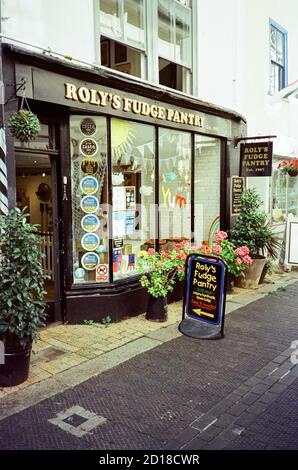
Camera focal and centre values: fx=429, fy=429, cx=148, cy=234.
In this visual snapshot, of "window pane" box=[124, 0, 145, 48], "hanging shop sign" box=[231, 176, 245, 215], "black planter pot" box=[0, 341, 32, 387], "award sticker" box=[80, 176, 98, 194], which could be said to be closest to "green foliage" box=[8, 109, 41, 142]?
"award sticker" box=[80, 176, 98, 194]

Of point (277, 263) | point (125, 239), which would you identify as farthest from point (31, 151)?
point (277, 263)

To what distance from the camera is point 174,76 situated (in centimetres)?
857

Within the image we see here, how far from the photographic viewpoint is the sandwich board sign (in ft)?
19.6

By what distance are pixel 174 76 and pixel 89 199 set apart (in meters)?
3.41

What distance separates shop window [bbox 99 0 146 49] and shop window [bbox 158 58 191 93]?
0.70 m

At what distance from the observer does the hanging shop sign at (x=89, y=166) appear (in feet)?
22.4

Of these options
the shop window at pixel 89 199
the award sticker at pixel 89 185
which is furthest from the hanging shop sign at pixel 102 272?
the award sticker at pixel 89 185

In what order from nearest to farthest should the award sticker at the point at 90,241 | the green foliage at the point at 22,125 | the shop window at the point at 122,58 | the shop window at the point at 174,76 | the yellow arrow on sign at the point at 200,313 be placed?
the green foliage at the point at 22,125 < the yellow arrow on sign at the point at 200,313 < the award sticker at the point at 90,241 < the shop window at the point at 122,58 < the shop window at the point at 174,76

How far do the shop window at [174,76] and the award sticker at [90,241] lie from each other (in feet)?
11.2

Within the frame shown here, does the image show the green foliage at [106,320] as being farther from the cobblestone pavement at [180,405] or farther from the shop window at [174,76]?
the shop window at [174,76]

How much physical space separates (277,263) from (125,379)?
7.95 m

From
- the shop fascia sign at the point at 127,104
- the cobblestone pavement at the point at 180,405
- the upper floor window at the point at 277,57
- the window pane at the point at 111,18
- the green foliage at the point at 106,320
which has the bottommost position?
the cobblestone pavement at the point at 180,405

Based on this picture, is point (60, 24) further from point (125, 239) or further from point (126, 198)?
point (125, 239)

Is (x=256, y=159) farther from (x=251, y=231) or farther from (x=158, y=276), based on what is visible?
(x=158, y=276)
